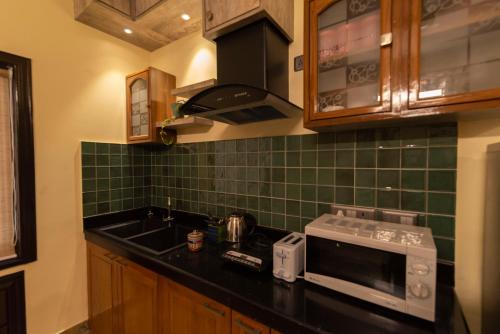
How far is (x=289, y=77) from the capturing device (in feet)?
4.77

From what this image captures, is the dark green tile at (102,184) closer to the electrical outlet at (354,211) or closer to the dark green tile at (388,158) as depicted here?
the electrical outlet at (354,211)

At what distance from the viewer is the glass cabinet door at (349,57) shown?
90cm

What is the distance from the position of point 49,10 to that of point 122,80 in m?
0.63

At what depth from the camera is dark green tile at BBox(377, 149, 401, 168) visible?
3.62 ft

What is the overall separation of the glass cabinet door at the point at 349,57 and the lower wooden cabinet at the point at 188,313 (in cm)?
103

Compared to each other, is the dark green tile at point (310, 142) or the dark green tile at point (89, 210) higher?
the dark green tile at point (310, 142)

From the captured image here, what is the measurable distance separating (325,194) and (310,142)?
0.33 metres

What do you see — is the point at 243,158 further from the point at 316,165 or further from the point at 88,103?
the point at 88,103

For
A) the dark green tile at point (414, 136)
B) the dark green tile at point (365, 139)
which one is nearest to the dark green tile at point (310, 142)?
the dark green tile at point (365, 139)

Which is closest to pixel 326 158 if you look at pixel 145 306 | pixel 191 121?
pixel 191 121

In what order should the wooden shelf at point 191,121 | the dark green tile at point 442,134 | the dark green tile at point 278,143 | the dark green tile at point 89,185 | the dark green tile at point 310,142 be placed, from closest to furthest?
the dark green tile at point 442,134 < the dark green tile at point 310,142 < the dark green tile at point 278,143 < the wooden shelf at point 191,121 < the dark green tile at point 89,185

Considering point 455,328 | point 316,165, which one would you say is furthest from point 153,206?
point 455,328

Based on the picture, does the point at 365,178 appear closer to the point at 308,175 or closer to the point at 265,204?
the point at 308,175

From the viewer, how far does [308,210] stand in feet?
4.48
